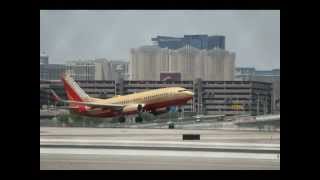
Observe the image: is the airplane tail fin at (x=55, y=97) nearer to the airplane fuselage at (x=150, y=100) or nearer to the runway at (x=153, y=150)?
the airplane fuselage at (x=150, y=100)

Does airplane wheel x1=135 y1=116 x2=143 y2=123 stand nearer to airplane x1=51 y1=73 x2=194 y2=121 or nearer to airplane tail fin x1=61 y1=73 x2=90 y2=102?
airplane x1=51 y1=73 x2=194 y2=121

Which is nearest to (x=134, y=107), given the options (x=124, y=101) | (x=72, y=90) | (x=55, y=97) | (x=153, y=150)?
(x=124, y=101)

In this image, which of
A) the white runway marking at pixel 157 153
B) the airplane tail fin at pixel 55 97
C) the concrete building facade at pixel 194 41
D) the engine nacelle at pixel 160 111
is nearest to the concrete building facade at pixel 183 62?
the concrete building facade at pixel 194 41

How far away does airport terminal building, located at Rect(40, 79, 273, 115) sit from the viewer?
1016 cm

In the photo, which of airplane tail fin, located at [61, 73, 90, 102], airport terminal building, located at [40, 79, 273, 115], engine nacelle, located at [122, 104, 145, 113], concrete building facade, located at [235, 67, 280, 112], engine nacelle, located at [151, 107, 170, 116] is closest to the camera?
concrete building facade, located at [235, 67, 280, 112]

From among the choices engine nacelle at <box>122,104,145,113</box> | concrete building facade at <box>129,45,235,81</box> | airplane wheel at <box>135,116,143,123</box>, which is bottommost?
airplane wheel at <box>135,116,143,123</box>

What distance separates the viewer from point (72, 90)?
409 inches

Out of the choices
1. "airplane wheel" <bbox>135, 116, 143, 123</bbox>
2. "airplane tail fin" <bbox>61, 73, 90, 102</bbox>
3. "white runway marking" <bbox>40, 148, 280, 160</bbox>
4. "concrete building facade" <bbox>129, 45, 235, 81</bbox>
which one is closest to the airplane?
"airplane tail fin" <bbox>61, 73, 90, 102</bbox>

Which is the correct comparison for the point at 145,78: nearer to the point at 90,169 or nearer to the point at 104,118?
the point at 104,118

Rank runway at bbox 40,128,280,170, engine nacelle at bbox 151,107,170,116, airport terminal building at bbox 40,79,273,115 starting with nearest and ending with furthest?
1. runway at bbox 40,128,280,170
2. airport terminal building at bbox 40,79,273,115
3. engine nacelle at bbox 151,107,170,116

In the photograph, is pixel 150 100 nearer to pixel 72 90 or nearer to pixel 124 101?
pixel 124 101

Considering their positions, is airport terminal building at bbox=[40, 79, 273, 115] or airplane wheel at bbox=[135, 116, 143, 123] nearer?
airport terminal building at bbox=[40, 79, 273, 115]
